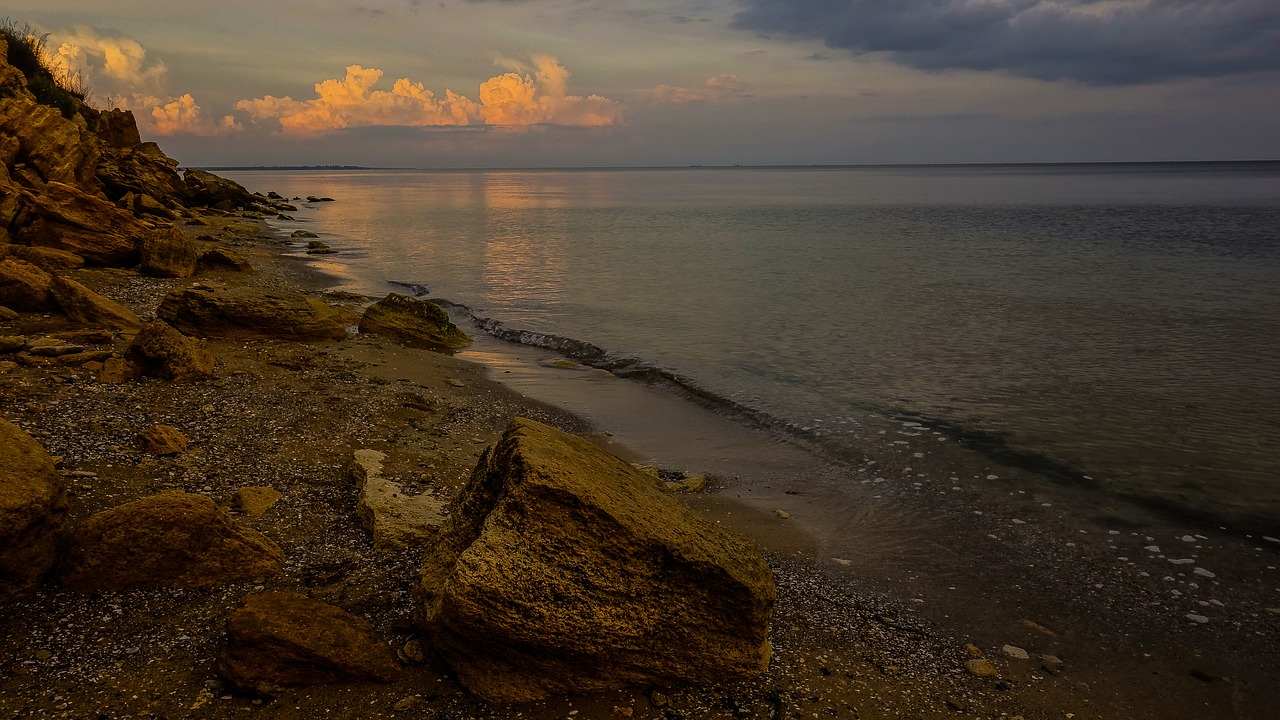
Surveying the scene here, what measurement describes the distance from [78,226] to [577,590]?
18071 mm

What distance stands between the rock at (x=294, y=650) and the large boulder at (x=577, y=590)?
413 millimetres

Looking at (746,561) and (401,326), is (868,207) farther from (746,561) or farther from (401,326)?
(746,561)

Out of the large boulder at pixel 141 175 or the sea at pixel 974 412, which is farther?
the large boulder at pixel 141 175

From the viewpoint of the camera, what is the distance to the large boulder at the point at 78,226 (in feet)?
55.1

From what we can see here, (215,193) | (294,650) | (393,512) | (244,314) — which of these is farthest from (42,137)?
(215,193)

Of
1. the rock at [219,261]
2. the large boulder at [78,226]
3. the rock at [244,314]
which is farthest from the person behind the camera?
the rock at [219,261]

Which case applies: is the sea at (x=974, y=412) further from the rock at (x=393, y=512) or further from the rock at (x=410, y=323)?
the rock at (x=393, y=512)

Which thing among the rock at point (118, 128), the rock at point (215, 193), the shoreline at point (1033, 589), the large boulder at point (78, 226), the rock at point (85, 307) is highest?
the rock at point (118, 128)

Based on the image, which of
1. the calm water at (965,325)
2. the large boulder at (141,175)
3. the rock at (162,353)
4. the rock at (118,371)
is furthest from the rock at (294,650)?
the large boulder at (141,175)

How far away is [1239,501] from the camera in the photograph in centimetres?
947

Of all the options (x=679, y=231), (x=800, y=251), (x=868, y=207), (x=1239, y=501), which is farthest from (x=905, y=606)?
(x=868, y=207)

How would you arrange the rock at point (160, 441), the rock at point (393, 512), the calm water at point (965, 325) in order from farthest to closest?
the calm water at point (965, 325) < the rock at point (160, 441) < the rock at point (393, 512)

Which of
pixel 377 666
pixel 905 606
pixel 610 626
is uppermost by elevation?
pixel 610 626

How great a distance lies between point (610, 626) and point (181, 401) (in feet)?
23.2
